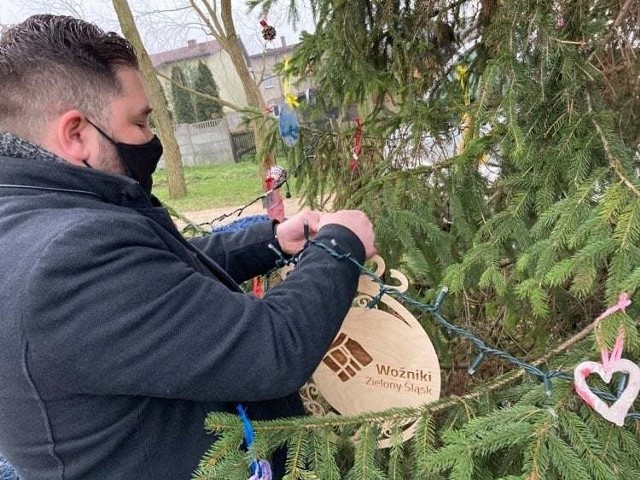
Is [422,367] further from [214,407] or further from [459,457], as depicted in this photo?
[214,407]

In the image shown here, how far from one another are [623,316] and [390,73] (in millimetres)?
1451

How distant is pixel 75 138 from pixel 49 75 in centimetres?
13

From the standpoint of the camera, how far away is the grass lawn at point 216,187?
1245cm

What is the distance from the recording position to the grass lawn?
1245 cm

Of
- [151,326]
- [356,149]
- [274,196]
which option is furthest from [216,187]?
[151,326]

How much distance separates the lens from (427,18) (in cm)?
209

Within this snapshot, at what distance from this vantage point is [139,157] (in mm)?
1220

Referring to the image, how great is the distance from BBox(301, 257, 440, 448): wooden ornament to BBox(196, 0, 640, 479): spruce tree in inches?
2.0

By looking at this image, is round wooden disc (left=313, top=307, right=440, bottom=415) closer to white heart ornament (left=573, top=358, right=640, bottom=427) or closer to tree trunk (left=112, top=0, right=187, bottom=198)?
white heart ornament (left=573, top=358, right=640, bottom=427)

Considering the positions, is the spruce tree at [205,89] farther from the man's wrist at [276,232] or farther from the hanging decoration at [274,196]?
the man's wrist at [276,232]

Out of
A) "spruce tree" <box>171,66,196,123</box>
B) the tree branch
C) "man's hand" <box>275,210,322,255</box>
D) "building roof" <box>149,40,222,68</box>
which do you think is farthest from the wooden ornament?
"spruce tree" <box>171,66,196,123</box>

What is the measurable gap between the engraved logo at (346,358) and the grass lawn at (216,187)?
873 centimetres

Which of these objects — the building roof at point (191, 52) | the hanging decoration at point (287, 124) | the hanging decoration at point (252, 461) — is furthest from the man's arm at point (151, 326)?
the building roof at point (191, 52)

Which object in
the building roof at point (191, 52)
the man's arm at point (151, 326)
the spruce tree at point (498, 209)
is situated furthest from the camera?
→ the building roof at point (191, 52)
